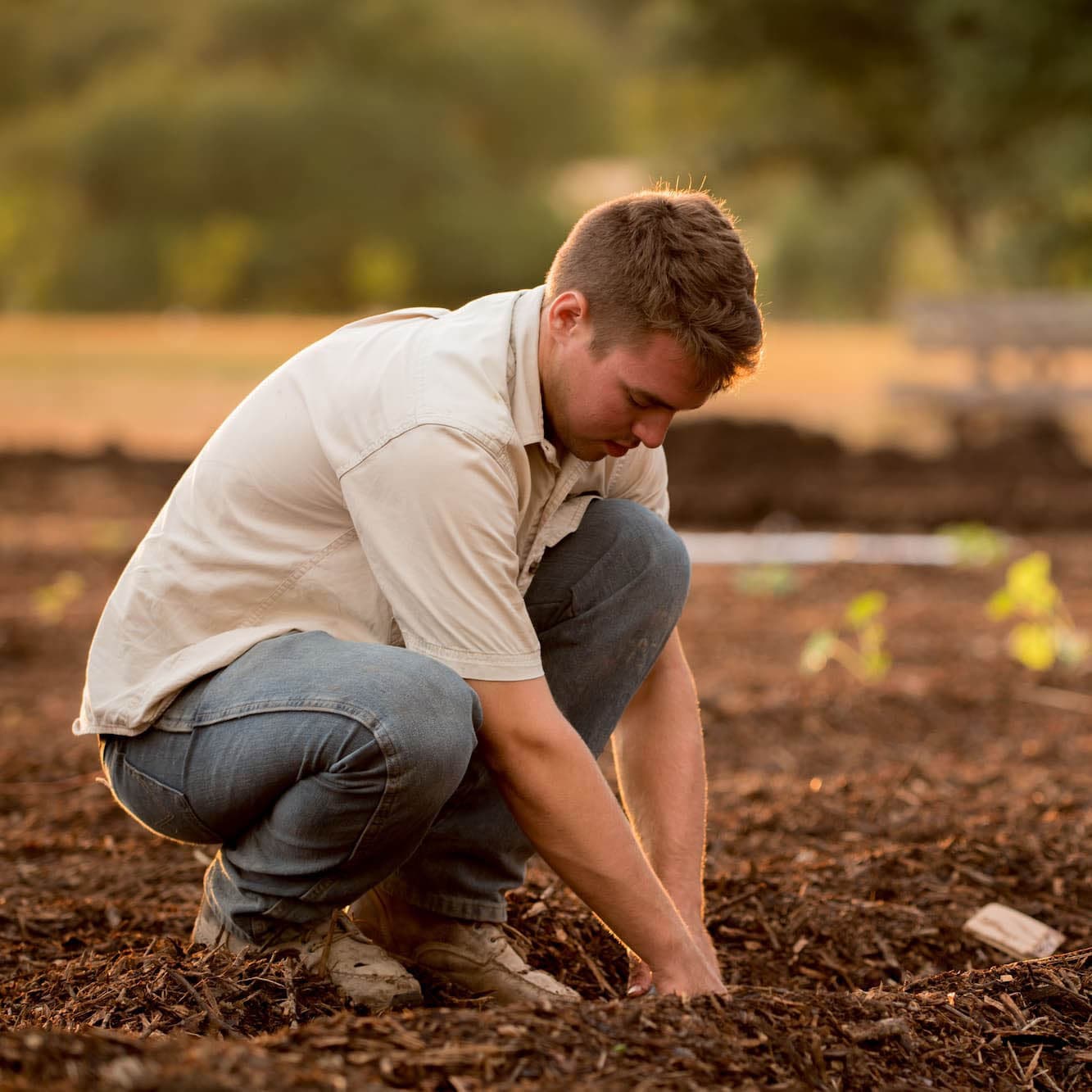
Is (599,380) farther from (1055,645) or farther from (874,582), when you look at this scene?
(874,582)

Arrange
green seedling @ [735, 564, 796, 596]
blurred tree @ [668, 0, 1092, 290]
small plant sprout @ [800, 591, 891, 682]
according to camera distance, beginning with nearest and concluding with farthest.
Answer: small plant sprout @ [800, 591, 891, 682]
green seedling @ [735, 564, 796, 596]
blurred tree @ [668, 0, 1092, 290]

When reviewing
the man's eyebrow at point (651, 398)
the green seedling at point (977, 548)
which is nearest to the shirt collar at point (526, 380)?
the man's eyebrow at point (651, 398)

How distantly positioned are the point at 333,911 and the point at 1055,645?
11.1ft

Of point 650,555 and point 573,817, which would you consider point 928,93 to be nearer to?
point 650,555

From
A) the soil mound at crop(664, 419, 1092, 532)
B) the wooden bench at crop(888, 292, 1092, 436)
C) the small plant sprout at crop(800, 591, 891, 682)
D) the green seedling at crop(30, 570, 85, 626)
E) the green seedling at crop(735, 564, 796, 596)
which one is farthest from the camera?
the wooden bench at crop(888, 292, 1092, 436)

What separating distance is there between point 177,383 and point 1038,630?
8558mm

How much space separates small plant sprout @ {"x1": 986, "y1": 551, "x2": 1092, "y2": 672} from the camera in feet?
14.4

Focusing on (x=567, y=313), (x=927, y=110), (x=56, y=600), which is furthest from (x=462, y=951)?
(x=927, y=110)

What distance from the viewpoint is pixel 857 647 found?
17.6ft

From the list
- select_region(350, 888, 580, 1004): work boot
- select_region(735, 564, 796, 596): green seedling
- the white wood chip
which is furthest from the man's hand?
select_region(735, 564, 796, 596): green seedling

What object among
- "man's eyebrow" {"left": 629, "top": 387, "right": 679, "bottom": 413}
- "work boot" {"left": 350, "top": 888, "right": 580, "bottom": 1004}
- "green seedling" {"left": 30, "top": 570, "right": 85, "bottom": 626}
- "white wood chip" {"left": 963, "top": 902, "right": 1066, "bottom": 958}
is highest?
"man's eyebrow" {"left": 629, "top": 387, "right": 679, "bottom": 413}

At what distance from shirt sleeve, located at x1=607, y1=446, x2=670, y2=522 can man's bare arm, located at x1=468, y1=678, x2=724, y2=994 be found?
0.58m

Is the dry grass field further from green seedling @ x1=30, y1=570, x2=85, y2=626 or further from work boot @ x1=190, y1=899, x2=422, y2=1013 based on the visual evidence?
work boot @ x1=190, y1=899, x2=422, y2=1013

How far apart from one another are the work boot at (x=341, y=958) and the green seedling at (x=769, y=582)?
4183 mm
